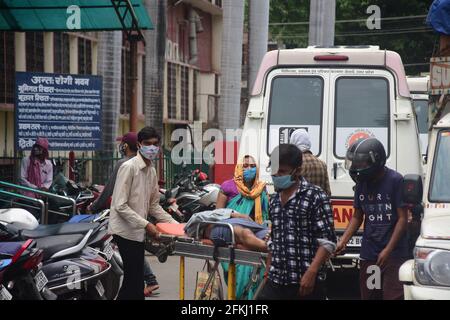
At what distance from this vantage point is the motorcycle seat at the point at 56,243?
27.0 feet

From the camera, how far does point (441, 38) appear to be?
848 cm

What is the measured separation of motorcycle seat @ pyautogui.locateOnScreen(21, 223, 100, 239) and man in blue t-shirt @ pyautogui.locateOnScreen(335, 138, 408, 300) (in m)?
2.46

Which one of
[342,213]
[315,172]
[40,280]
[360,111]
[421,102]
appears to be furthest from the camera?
[421,102]

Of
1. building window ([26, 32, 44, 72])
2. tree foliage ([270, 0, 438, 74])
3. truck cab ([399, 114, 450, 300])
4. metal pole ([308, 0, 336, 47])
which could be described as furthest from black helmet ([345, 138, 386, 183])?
tree foliage ([270, 0, 438, 74])

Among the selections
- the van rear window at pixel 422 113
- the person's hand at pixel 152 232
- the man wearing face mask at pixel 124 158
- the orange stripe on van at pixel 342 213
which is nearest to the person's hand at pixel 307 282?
the person's hand at pixel 152 232

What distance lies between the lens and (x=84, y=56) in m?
23.9

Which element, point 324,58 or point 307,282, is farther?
point 324,58

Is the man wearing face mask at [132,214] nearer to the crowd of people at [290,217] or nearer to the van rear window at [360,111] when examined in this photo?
the crowd of people at [290,217]

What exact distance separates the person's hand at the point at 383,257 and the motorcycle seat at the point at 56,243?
2.66 metres

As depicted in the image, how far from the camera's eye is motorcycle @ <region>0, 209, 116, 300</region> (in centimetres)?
822

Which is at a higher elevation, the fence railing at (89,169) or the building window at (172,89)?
the building window at (172,89)

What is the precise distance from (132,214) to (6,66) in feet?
36.9

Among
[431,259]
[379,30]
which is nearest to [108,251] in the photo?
[431,259]

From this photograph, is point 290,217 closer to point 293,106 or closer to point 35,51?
point 293,106
